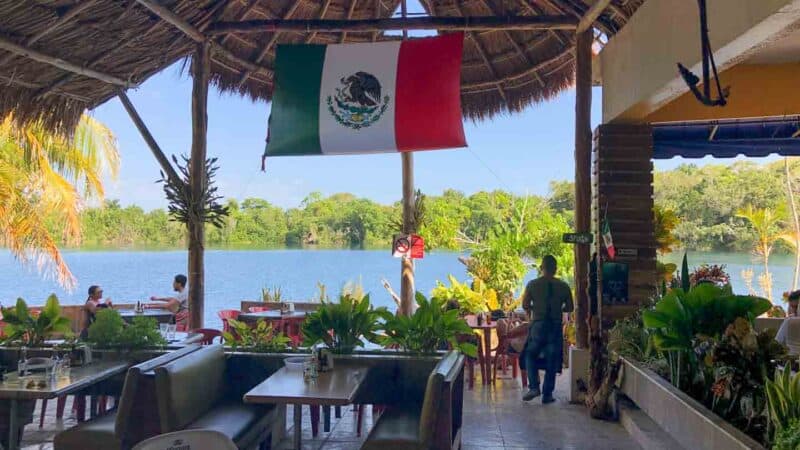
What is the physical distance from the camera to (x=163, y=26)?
22.8 ft

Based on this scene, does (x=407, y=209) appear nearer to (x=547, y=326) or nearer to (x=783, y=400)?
(x=547, y=326)

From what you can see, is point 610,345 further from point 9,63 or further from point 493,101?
point 9,63

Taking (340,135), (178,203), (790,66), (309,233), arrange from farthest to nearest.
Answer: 1. (309,233)
2. (178,203)
3. (340,135)
4. (790,66)

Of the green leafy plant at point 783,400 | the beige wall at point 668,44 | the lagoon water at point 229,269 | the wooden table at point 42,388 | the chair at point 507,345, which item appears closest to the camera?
the green leafy plant at point 783,400

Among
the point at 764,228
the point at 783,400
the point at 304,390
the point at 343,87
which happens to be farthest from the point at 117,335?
the point at 764,228

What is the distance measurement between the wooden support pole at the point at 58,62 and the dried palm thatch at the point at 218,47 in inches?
0.6

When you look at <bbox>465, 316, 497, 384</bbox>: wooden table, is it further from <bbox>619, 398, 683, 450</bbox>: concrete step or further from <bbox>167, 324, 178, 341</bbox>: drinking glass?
<bbox>167, 324, 178, 341</bbox>: drinking glass

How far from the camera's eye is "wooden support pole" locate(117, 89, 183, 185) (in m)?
7.27

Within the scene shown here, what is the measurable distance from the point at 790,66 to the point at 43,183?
35.8 feet

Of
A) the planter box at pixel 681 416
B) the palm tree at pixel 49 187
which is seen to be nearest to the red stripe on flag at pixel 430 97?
the planter box at pixel 681 416

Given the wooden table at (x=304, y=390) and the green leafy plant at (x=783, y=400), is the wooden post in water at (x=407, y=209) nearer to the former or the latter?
the wooden table at (x=304, y=390)

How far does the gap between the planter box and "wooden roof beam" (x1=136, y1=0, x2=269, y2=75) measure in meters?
5.57

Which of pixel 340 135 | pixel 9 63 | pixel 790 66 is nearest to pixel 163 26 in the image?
pixel 9 63

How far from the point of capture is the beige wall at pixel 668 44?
11.1 feet
